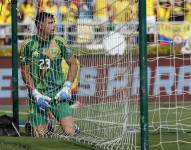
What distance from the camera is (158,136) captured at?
9.64m

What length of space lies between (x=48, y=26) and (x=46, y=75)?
686 millimetres

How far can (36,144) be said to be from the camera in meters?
7.85

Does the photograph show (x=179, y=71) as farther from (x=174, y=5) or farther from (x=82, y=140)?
(x=82, y=140)

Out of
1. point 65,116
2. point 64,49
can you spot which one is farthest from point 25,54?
point 65,116

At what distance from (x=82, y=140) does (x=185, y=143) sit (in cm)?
135

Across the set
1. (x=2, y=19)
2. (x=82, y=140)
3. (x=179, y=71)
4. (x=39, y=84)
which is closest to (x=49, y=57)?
(x=39, y=84)

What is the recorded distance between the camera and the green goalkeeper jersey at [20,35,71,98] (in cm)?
937

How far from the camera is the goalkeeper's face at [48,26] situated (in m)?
9.16

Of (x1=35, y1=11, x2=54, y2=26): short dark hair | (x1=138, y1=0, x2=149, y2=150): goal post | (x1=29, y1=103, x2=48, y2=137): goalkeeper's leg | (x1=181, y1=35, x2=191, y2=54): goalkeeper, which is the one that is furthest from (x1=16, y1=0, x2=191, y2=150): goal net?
(x1=181, y1=35, x2=191, y2=54): goalkeeper

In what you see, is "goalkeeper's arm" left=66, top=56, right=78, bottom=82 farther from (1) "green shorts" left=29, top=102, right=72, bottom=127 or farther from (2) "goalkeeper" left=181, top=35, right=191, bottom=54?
(2) "goalkeeper" left=181, top=35, right=191, bottom=54

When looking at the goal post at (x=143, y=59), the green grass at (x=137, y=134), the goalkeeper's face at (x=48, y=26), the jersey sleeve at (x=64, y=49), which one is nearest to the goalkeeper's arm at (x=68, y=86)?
the jersey sleeve at (x=64, y=49)

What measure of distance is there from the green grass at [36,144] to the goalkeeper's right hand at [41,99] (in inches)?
39.1

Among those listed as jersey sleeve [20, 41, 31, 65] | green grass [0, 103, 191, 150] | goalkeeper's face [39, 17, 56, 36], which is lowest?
green grass [0, 103, 191, 150]

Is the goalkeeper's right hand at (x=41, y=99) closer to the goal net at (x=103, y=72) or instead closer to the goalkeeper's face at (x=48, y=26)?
the goal net at (x=103, y=72)
